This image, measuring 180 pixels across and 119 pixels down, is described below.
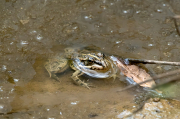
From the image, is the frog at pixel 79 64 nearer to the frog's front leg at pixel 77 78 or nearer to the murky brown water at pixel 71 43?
the frog's front leg at pixel 77 78

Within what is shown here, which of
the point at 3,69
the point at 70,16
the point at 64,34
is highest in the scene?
the point at 70,16

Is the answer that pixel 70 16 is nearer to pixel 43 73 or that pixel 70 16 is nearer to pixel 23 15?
pixel 23 15

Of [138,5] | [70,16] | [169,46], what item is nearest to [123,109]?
[169,46]

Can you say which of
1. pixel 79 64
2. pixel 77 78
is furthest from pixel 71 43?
pixel 77 78

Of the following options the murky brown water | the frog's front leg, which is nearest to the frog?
the frog's front leg

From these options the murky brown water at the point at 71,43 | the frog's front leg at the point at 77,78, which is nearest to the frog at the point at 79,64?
the frog's front leg at the point at 77,78

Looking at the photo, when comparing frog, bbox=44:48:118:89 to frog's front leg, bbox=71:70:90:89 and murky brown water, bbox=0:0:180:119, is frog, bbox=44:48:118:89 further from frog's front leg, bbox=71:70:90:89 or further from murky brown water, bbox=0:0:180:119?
murky brown water, bbox=0:0:180:119

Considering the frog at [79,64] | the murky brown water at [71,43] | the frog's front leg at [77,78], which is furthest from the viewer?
the frog at [79,64]
